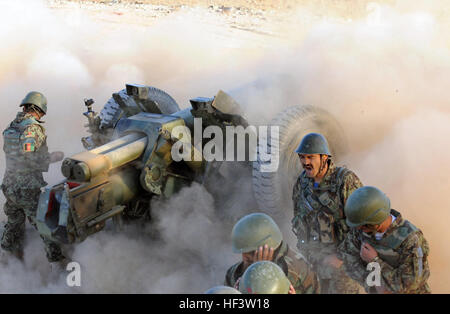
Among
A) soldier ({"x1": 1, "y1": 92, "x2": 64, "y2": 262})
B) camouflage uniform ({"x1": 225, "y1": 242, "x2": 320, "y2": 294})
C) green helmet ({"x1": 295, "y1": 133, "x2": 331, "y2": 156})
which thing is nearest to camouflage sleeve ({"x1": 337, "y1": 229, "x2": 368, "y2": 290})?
camouflage uniform ({"x1": 225, "y1": 242, "x2": 320, "y2": 294})

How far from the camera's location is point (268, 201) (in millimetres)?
4328

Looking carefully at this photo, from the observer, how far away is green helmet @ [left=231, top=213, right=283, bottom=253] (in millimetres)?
2598

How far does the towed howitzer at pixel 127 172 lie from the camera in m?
3.53

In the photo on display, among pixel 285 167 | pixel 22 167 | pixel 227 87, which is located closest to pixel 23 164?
pixel 22 167

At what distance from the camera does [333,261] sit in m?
3.28

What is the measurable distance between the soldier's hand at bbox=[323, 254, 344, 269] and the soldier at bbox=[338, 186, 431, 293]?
12.3 inches

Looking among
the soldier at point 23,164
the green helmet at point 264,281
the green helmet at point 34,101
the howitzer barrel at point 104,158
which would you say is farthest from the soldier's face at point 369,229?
the green helmet at point 34,101

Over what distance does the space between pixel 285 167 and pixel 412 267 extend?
182 cm

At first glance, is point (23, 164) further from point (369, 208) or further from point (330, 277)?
point (369, 208)

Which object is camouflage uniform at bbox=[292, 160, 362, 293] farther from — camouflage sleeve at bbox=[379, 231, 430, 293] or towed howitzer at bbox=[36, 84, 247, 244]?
towed howitzer at bbox=[36, 84, 247, 244]
